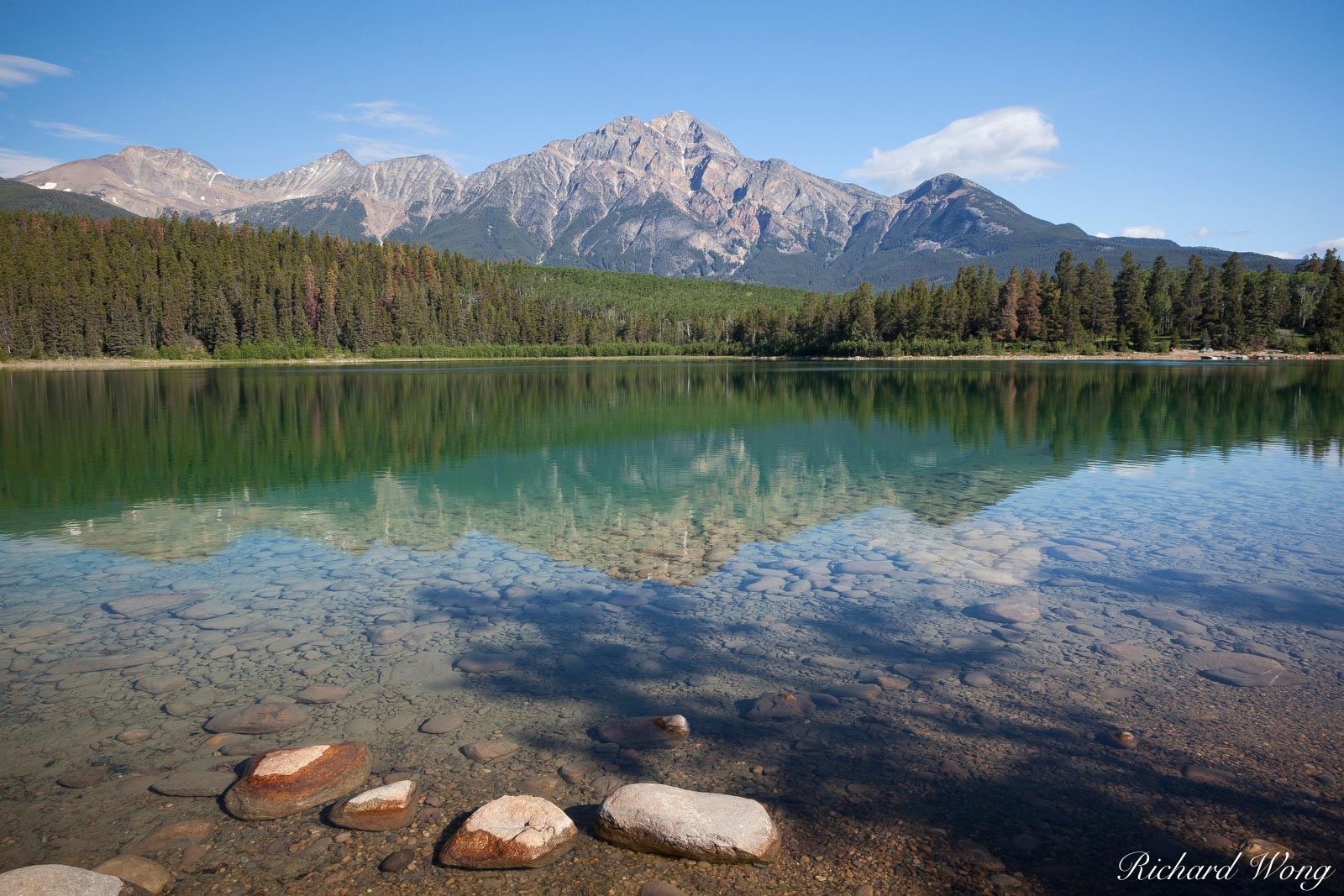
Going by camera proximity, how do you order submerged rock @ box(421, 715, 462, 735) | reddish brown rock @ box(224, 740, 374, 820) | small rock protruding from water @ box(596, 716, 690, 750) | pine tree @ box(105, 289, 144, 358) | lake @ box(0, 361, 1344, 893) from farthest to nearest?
pine tree @ box(105, 289, 144, 358) → submerged rock @ box(421, 715, 462, 735) → small rock protruding from water @ box(596, 716, 690, 750) → reddish brown rock @ box(224, 740, 374, 820) → lake @ box(0, 361, 1344, 893)

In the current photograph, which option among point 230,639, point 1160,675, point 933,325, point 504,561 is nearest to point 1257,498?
point 1160,675

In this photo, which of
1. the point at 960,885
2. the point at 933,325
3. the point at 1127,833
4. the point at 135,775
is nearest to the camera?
the point at 960,885

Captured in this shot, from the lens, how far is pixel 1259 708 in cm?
705

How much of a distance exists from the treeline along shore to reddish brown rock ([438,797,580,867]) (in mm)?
124426

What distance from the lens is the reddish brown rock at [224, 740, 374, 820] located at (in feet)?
18.4

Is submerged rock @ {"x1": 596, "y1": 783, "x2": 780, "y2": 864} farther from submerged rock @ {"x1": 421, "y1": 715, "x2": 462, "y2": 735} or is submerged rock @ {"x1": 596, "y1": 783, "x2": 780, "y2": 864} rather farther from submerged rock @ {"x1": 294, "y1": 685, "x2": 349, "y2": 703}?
submerged rock @ {"x1": 294, "y1": 685, "x2": 349, "y2": 703}

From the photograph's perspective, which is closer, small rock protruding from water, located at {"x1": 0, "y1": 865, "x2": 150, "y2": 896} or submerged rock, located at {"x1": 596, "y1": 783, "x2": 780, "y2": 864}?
small rock protruding from water, located at {"x1": 0, "y1": 865, "x2": 150, "y2": 896}

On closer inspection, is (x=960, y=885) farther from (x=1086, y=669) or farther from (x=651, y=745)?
(x=1086, y=669)

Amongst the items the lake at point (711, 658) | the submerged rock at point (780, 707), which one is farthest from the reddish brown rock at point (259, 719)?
the submerged rock at point (780, 707)

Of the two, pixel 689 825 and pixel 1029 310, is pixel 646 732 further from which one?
pixel 1029 310

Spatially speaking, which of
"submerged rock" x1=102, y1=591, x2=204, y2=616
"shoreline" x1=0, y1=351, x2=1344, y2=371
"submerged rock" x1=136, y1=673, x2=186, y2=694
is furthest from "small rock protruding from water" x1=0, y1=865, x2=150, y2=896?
"shoreline" x1=0, y1=351, x2=1344, y2=371

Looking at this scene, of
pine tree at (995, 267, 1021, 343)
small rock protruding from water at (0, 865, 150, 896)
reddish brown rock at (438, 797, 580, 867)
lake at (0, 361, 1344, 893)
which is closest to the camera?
small rock protruding from water at (0, 865, 150, 896)

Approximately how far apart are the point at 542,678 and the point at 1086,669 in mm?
5768

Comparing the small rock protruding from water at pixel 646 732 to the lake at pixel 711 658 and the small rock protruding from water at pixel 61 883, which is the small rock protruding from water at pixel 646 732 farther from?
the small rock protruding from water at pixel 61 883
